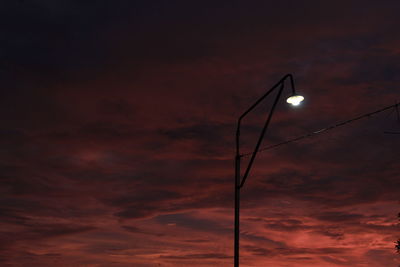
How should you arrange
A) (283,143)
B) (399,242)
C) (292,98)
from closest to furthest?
1. (292,98)
2. (283,143)
3. (399,242)

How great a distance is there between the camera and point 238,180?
17.0m

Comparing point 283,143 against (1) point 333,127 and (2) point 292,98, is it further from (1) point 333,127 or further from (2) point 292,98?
(2) point 292,98

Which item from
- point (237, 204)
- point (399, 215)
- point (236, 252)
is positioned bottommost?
point (236, 252)

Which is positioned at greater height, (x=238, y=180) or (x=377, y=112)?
(x=377, y=112)

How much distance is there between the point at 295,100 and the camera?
14625 millimetres

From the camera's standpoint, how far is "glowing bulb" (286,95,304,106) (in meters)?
14.5

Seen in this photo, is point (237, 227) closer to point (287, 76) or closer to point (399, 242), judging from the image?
point (287, 76)

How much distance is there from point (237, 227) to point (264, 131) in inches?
128

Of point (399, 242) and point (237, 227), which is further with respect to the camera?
point (399, 242)

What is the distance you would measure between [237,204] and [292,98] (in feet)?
13.4

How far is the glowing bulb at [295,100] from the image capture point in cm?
1452

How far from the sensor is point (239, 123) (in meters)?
17.9

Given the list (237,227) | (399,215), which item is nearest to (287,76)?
(237,227)

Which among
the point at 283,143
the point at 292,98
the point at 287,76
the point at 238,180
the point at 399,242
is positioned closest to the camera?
the point at 292,98
